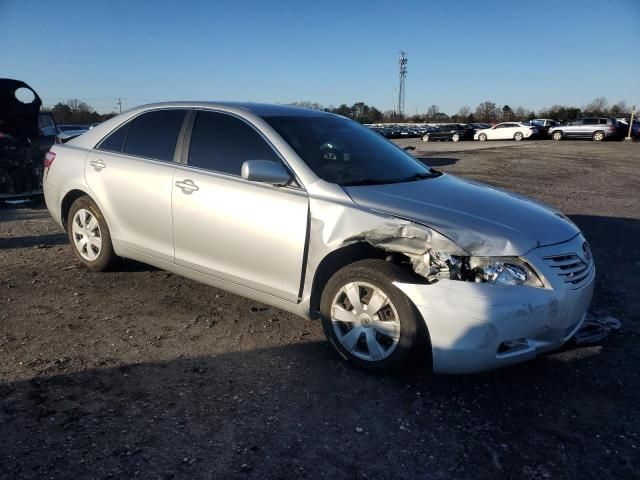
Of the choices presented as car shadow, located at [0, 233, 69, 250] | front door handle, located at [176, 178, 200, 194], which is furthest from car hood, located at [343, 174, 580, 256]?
car shadow, located at [0, 233, 69, 250]

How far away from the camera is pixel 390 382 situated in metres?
3.29

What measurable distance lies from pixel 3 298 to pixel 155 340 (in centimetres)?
172

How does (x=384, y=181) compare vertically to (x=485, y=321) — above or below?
above

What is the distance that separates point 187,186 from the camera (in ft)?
13.4

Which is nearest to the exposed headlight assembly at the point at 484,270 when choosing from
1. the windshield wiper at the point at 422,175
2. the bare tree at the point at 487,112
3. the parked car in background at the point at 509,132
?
the windshield wiper at the point at 422,175

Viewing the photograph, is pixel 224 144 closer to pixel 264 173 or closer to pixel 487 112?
pixel 264 173

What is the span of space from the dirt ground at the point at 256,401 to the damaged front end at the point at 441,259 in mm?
711

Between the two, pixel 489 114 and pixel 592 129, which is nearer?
pixel 592 129

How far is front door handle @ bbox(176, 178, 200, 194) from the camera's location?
13.3 feet

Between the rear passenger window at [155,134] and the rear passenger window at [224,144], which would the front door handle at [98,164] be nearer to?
the rear passenger window at [155,134]

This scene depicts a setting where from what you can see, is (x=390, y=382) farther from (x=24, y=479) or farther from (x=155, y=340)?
(x=24, y=479)

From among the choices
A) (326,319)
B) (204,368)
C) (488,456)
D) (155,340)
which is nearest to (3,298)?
(155,340)

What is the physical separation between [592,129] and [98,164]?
3897cm

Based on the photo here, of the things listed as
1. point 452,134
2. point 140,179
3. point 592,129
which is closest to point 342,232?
point 140,179
